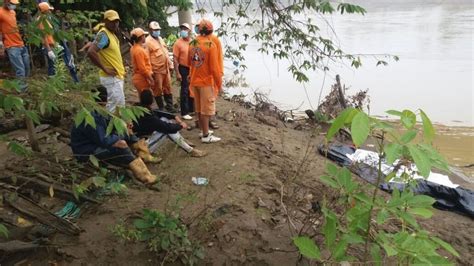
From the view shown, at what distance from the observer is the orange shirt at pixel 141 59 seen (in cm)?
604

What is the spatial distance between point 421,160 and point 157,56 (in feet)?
18.3

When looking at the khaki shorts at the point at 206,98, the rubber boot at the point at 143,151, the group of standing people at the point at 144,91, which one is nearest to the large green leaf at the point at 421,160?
the group of standing people at the point at 144,91

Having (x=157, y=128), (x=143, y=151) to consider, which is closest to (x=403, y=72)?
(x=157, y=128)

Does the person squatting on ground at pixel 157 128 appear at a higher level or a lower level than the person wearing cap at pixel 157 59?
lower

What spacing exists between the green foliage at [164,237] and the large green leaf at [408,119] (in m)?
2.26

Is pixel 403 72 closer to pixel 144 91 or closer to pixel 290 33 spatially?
pixel 290 33

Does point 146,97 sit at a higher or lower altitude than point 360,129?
lower

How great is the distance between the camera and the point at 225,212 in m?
4.18

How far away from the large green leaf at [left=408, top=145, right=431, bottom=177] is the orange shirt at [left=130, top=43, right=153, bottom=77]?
16.2 ft

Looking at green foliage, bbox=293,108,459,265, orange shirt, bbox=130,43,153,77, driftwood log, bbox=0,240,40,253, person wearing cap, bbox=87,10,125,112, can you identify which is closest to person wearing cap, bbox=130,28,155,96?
orange shirt, bbox=130,43,153,77

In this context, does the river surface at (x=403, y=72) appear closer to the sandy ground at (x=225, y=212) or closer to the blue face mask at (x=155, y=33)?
the blue face mask at (x=155, y=33)

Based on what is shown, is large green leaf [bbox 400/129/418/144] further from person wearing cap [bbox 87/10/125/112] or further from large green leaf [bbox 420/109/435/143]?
person wearing cap [bbox 87/10/125/112]

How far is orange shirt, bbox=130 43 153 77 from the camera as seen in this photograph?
6035 millimetres

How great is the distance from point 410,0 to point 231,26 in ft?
145
